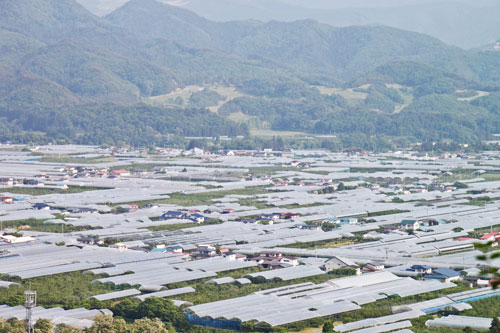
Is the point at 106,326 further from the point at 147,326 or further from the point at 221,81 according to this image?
the point at 221,81

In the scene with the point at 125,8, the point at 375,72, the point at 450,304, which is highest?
the point at 125,8

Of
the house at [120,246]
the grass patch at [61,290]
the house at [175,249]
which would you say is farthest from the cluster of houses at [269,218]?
the grass patch at [61,290]

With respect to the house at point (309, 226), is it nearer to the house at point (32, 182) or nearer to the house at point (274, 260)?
the house at point (274, 260)

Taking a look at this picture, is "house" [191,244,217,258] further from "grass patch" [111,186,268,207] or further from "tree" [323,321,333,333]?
"grass patch" [111,186,268,207]

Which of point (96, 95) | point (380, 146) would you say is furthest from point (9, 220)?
point (96, 95)

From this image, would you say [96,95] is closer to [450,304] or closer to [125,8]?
[125,8]

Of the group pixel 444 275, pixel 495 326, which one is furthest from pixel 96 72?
pixel 495 326
